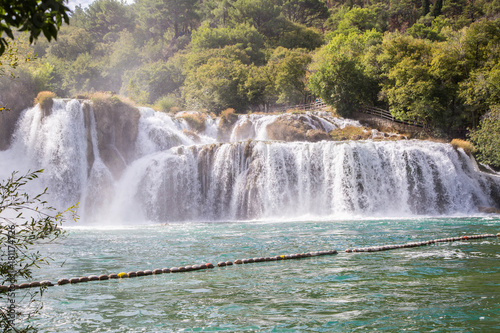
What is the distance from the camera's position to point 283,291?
812 cm

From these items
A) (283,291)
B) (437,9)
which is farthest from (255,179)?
(437,9)

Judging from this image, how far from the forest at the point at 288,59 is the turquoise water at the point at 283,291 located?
598 cm

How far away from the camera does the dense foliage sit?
3675cm

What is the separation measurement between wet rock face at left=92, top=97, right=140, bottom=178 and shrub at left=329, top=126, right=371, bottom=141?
1639 cm

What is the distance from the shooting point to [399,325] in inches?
232

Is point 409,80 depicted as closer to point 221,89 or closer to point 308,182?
point 308,182

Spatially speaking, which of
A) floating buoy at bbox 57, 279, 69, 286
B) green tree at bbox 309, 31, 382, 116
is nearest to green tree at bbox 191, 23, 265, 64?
green tree at bbox 309, 31, 382, 116

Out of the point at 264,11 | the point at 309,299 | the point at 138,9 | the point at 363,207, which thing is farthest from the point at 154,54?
the point at 309,299

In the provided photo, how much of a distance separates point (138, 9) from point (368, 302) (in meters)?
91.6

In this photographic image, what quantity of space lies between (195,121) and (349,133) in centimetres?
1381

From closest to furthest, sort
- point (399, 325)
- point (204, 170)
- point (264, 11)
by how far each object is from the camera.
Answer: point (399, 325), point (204, 170), point (264, 11)

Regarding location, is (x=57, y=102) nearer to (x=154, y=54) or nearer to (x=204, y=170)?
(x=204, y=170)

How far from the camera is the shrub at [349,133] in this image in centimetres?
3594

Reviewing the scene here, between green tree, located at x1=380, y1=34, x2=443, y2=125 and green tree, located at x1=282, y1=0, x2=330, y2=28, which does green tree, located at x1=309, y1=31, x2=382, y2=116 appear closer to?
green tree, located at x1=380, y1=34, x2=443, y2=125
